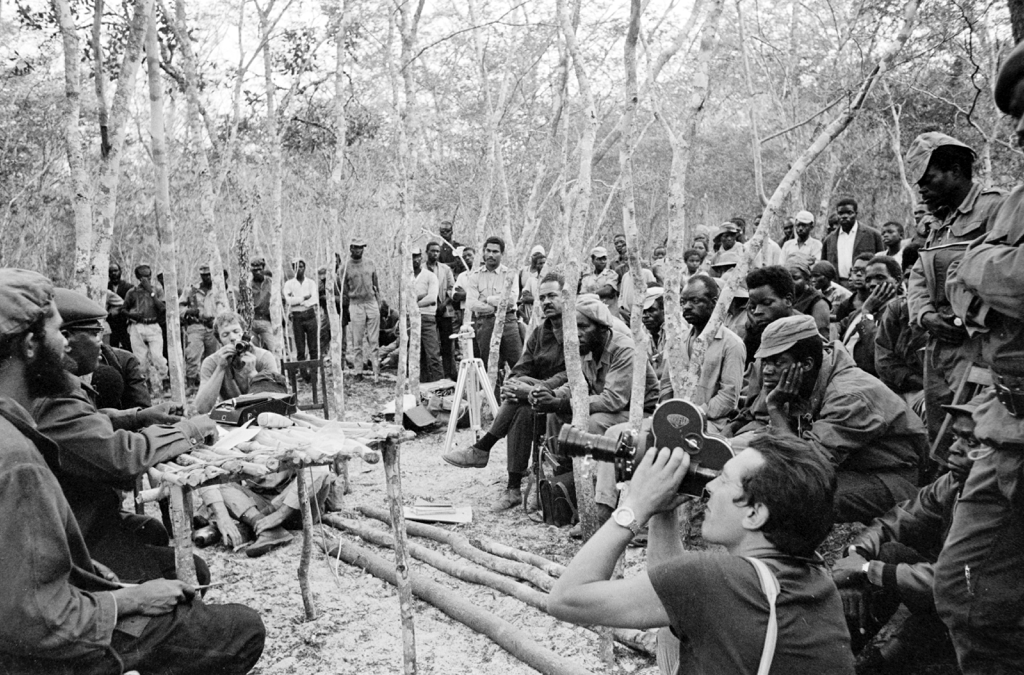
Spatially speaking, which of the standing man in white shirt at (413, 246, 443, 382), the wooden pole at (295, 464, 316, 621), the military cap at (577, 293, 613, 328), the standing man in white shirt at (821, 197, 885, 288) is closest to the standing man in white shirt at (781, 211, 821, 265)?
the standing man in white shirt at (821, 197, 885, 288)

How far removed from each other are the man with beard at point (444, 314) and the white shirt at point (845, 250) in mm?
4799

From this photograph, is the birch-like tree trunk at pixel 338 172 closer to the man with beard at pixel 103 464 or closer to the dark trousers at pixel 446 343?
the dark trousers at pixel 446 343

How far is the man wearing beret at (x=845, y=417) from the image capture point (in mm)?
3730

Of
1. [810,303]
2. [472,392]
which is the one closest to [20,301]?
[810,303]

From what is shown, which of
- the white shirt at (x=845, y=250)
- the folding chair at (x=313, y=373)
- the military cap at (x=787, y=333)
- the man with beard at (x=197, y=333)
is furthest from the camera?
the man with beard at (x=197, y=333)

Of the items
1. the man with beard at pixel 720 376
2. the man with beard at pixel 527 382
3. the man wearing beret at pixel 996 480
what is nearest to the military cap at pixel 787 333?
the man with beard at pixel 720 376

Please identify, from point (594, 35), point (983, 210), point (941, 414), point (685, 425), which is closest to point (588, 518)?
point (941, 414)

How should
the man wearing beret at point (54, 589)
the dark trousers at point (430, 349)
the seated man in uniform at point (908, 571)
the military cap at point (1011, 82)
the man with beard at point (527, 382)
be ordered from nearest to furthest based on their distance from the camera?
the man wearing beret at point (54, 589), the military cap at point (1011, 82), the seated man in uniform at point (908, 571), the man with beard at point (527, 382), the dark trousers at point (430, 349)

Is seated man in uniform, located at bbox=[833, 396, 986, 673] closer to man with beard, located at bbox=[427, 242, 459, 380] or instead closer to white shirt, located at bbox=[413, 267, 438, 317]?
white shirt, located at bbox=[413, 267, 438, 317]

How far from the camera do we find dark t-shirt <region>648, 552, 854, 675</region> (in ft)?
5.62

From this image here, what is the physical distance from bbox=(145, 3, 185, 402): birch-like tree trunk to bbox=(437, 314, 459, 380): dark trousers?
15.6 ft

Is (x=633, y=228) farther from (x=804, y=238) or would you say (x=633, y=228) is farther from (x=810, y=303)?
(x=804, y=238)

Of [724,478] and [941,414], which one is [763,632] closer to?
[724,478]

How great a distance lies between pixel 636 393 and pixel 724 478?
213cm
